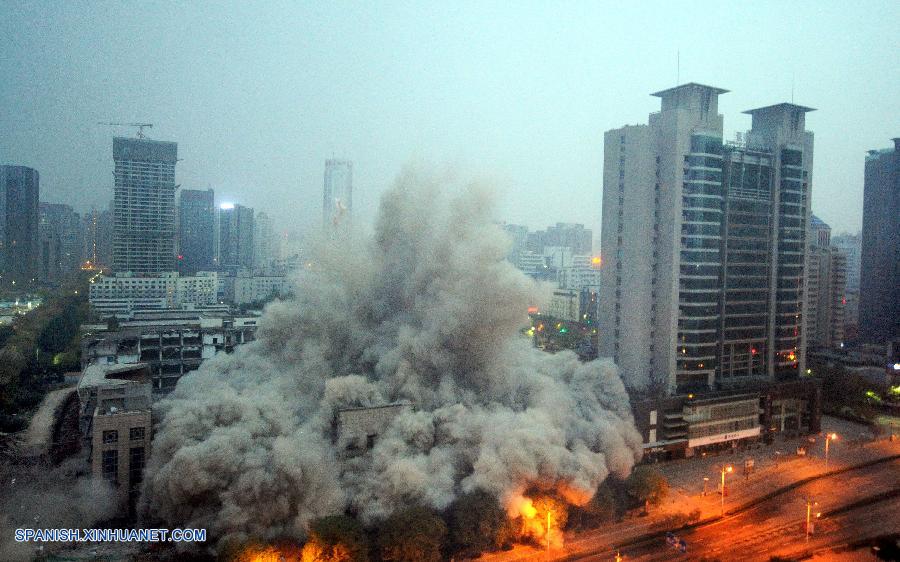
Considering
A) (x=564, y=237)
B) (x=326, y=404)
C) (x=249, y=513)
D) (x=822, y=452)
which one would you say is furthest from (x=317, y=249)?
(x=564, y=237)

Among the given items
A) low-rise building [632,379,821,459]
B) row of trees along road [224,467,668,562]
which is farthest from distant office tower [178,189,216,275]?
row of trees along road [224,467,668,562]

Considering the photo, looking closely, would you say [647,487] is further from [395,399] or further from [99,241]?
[99,241]

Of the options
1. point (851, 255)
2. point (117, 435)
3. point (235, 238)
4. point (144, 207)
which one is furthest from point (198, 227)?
point (851, 255)

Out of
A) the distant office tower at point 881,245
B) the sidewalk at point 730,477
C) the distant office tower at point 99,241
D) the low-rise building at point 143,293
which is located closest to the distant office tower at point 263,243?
the low-rise building at point 143,293

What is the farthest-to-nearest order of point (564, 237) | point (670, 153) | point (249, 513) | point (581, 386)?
point (564, 237) < point (670, 153) < point (581, 386) < point (249, 513)

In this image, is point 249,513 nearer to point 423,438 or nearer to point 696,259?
point 423,438
